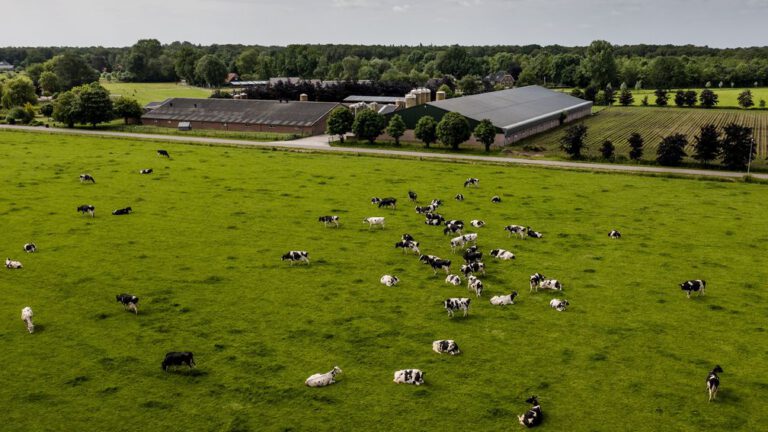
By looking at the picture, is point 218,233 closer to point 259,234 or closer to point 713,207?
point 259,234

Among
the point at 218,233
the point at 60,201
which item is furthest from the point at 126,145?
the point at 218,233

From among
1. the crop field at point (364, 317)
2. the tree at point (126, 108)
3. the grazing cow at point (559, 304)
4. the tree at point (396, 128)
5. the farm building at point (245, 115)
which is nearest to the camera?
the crop field at point (364, 317)

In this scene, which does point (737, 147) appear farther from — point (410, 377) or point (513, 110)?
point (410, 377)

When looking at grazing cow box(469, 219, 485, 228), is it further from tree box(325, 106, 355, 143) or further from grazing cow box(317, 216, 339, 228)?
tree box(325, 106, 355, 143)

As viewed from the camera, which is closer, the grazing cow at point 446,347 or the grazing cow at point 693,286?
the grazing cow at point 446,347

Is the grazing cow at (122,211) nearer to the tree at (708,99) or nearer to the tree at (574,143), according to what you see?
the tree at (574,143)

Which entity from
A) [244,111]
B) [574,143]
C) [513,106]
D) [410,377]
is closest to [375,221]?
[410,377]

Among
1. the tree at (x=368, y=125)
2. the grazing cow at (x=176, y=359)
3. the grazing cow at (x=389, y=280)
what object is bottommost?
the grazing cow at (x=176, y=359)

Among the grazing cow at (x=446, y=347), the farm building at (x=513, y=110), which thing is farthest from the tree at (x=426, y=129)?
the grazing cow at (x=446, y=347)
